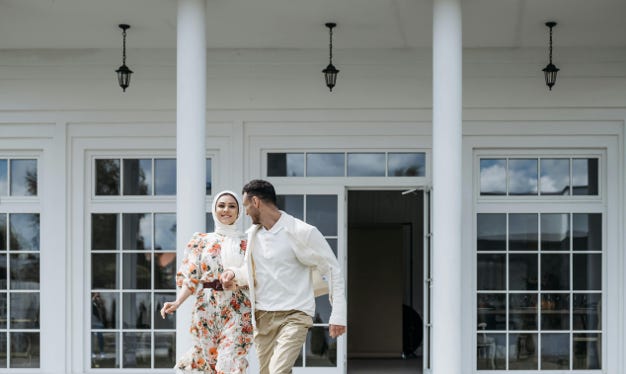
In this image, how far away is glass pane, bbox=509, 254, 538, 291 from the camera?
9.28m

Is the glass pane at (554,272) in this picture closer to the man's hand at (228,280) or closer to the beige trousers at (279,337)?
the beige trousers at (279,337)

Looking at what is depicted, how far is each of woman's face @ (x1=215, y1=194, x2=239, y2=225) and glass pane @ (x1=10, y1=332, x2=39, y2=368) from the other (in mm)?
4580

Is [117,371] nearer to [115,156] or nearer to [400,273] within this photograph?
[115,156]

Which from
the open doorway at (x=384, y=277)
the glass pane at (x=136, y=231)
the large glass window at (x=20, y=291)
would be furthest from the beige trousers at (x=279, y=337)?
the open doorway at (x=384, y=277)

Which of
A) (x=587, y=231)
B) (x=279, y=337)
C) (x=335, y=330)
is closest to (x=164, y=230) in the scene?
(x=587, y=231)

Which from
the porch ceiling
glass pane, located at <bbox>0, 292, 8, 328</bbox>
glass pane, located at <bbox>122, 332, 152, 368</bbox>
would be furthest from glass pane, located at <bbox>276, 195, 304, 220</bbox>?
glass pane, located at <bbox>0, 292, 8, 328</bbox>

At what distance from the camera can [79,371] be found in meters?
9.32

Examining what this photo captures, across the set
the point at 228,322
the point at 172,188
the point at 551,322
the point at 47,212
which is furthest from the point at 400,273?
the point at 228,322

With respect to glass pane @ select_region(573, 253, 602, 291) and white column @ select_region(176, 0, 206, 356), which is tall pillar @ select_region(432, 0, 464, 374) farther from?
glass pane @ select_region(573, 253, 602, 291)

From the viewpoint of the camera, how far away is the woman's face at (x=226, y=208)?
5.49 m

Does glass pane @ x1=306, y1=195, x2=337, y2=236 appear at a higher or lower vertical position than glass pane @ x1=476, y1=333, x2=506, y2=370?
higher

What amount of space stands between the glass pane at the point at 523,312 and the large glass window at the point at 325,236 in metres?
1.67

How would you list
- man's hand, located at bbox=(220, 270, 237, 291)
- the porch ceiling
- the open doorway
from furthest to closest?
the open doorway, the porch ceiling, man's hand, located at bbox=(220, 270, 237, 291)

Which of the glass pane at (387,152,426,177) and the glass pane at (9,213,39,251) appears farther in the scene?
the glass pane at (9,213,39,251)
